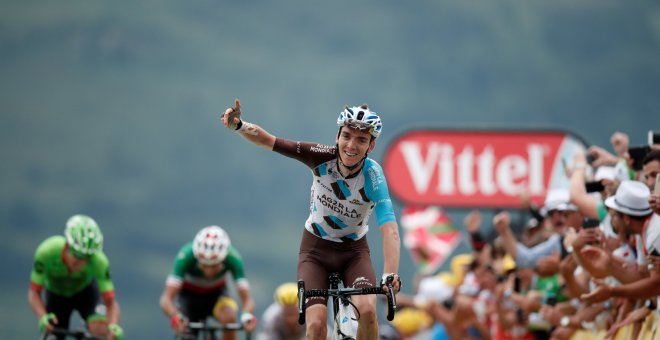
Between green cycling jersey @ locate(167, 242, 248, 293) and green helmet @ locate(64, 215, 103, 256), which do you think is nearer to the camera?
green helmet @ locate(64, 215, 103, 256)

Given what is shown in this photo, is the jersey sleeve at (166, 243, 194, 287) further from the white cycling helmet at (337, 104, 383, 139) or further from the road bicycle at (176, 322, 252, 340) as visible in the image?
the white cycling helmet at (337, 104, 383, 139)

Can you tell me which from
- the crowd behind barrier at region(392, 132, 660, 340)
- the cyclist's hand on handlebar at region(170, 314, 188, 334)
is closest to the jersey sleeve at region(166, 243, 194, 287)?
the cyclist's hand on handlebar at region(170, 314, 188, 334)

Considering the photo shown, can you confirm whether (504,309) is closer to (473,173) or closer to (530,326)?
(530,326)

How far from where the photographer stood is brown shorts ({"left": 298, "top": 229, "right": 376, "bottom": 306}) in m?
9.31

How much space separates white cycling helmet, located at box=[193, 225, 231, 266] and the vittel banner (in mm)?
10524

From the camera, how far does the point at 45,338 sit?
12867mm

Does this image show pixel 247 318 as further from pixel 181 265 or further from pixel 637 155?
pixel 637 155

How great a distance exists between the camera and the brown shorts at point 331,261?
931 cm

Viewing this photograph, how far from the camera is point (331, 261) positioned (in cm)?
951

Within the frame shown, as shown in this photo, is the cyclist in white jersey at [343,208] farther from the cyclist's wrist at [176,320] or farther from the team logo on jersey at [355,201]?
the cyclist's wrist at [176,320]

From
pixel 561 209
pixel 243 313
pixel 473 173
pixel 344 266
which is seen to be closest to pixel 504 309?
pixel 561 209

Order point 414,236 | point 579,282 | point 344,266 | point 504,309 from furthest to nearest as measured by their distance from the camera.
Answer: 1. point 414,236
2. point 504,309
3. point 579,282
4. point 344,266

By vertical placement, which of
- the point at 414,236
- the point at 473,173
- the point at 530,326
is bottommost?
the point at 530,326

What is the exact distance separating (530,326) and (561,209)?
1.91 metres
